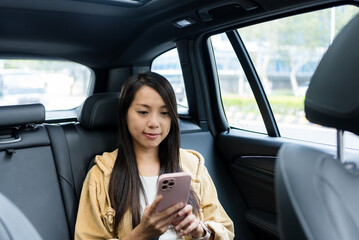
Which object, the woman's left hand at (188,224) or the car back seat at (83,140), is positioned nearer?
the woman's left hand at (188,224)

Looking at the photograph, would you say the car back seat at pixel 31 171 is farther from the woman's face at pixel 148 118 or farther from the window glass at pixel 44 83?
the window glass at pixel 44 83

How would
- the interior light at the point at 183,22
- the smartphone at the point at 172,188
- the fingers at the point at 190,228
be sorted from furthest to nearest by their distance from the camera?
the interior light at the point at 183,22 → the fingers at the point at 190,228 → the smartphone at the point at 172,188

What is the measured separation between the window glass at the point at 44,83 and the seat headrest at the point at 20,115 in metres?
1.19

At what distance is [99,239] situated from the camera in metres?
1.80

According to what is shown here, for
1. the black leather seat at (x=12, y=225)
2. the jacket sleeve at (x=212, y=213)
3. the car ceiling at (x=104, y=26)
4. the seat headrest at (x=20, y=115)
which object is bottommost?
the jacket sleeve at (x=212, y=213)

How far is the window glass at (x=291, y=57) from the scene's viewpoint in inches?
81.0

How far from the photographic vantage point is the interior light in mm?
2474

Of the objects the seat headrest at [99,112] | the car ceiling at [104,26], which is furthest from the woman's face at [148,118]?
the car ceiling at [104,26]

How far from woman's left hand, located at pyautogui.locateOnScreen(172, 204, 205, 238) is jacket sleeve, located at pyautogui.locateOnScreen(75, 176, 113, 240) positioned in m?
0.35

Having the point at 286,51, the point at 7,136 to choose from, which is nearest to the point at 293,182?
the point at 7,136

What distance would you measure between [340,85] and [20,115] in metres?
1.61

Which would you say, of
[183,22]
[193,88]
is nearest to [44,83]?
[193,88]

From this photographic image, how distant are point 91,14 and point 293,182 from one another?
6.60 ft

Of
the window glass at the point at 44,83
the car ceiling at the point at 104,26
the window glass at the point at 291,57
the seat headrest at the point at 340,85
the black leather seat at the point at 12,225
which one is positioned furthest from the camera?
the window glass at the point at 44,83
